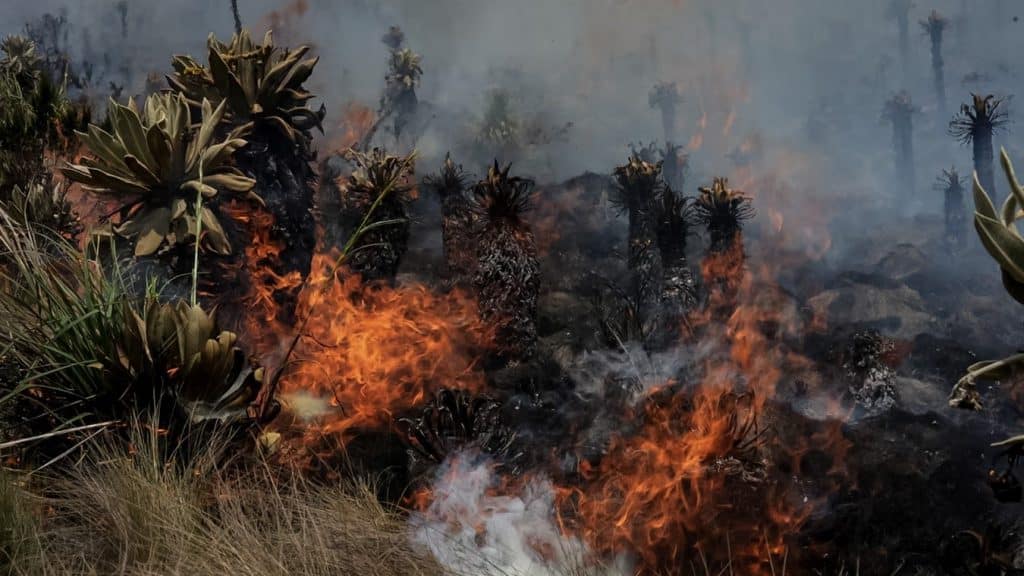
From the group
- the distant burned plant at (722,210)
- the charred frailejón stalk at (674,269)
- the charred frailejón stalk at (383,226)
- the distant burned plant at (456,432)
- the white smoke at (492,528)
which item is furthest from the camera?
the distant burned plant at (722,210)

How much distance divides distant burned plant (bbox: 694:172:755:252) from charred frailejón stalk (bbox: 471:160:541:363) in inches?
207

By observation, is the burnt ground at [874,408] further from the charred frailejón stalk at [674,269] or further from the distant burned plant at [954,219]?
the distant burned plant at [954,219]

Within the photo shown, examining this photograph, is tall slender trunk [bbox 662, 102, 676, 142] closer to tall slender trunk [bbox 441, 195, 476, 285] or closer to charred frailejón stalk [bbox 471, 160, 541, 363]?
tall slender trunk [bbox 441, 195, 476, 285]

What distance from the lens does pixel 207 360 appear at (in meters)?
4.78

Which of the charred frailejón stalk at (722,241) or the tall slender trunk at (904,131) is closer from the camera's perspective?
the charred frailejón stalk at (722,241)

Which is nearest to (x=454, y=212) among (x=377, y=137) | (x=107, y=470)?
(x=107, y=470)

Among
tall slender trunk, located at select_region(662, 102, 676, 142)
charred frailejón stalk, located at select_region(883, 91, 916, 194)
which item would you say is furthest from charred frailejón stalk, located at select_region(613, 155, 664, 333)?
charred frailejón stalk, located at select_region(883, 91, 916, 194)

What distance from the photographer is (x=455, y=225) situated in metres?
16.7

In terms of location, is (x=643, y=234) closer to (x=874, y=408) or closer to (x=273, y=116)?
(x=874, y=408)

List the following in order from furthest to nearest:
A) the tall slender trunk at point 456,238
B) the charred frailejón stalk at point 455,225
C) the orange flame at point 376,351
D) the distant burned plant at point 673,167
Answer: the distant burned plant at point 673,167, the tall slender trunk at point 456,238, the charred frailejón stalk at point 455,225, the orange flame at point 376,351

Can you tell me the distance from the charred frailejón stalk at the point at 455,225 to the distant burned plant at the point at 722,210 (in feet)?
16.9

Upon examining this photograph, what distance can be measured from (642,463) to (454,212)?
1043cm

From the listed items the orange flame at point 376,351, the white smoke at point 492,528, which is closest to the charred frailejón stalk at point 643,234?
the orange flame at point 376,351

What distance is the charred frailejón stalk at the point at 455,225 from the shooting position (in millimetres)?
16094
